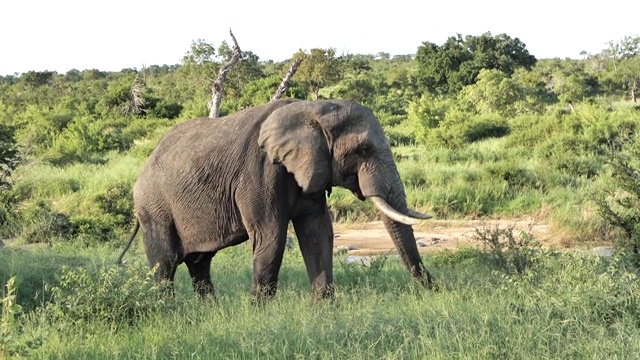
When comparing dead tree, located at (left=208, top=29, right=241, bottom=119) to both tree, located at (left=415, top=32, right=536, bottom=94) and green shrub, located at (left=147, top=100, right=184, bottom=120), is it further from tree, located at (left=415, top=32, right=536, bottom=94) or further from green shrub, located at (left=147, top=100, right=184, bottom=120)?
tree, located at (left=415, top=32, right=536, bottom=94)

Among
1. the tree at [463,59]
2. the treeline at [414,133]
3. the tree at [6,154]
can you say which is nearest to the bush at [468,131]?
the treeline at [414,133]

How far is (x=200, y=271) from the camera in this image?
7363mm

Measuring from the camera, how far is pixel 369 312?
5.37 meters

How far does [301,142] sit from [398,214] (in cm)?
89

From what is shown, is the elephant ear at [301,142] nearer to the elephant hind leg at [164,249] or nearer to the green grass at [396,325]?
the green grass at [396,325]

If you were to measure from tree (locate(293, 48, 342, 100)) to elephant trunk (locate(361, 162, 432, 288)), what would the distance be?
25736 millimetres

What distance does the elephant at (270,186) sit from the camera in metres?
6.36

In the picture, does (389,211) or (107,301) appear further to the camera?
(389,211)

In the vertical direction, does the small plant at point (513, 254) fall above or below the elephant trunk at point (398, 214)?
below

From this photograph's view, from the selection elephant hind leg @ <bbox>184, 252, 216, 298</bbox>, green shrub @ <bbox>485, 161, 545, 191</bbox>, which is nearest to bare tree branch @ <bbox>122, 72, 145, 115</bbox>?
green shrub @ <bbox>485, 161, 545, 191</bbox>

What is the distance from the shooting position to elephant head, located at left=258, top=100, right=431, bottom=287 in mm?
6305

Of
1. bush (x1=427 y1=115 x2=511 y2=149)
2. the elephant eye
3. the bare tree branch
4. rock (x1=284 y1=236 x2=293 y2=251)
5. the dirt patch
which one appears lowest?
the dirt patch

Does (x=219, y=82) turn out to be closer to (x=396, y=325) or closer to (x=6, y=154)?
(x=6, y=154)

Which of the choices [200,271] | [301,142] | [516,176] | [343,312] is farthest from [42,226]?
[516,176]
